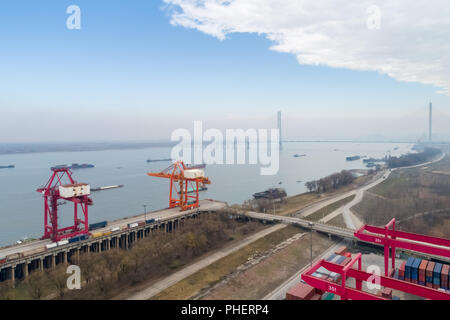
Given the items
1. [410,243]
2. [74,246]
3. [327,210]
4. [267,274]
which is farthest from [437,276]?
[74,246]

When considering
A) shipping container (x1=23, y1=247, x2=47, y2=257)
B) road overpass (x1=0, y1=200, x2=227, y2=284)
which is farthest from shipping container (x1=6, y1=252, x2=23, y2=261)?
shipping container (x1=23, y1=247, x2=47, y2=257)

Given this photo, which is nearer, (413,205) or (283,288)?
(283,288)

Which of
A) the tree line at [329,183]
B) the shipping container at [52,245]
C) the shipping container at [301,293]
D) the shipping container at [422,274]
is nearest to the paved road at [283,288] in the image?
the shipping container at [301,293]

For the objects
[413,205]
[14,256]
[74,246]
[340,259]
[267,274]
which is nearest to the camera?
[267,274]

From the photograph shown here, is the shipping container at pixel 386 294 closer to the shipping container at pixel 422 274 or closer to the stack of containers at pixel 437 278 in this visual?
the shipping container at pixel 422 274

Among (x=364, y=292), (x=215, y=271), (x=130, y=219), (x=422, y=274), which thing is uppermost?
(x=364, y=292)

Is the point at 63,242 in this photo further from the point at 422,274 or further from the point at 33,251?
the point at 422,274
